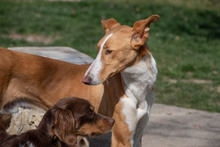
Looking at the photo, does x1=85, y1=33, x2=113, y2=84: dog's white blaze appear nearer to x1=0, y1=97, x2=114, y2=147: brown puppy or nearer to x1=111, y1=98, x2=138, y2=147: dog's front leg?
x1=0, y1=97, x2=114, y2=147: brown puppy

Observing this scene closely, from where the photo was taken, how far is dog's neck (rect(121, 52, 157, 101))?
13.9 ft

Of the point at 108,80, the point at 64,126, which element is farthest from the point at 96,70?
the point at 64,126

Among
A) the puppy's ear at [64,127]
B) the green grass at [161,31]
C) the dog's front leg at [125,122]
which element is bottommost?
the green grass at [161,31]

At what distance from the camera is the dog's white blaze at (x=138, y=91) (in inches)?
168

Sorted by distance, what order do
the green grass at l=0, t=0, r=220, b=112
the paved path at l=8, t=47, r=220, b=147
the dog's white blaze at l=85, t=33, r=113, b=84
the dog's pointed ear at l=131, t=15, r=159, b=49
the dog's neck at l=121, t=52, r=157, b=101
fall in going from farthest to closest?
the green grass at l=0, t=0, r=220, b=112, the paved path at l=8, t=47, r=220, b=147, the dog's neck at l=121, t=52, r=157, b=101, the dog's pointed ear at l=131, t=15, r=159, b=49, the dog's white blaze at l=85, t=33, r=113, b=84

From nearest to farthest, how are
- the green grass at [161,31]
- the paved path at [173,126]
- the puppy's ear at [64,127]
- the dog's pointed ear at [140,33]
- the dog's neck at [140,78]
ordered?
1. the puppy's ear at [64,127]
2. the dog's pointed ear at [140,33]
3. the dog's neck at [140,78]
4. the paved path at [173,126]
5. the green grass at [161,31]

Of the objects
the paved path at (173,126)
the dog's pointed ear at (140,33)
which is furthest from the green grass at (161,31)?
the dog's pointed ear at (140,33)

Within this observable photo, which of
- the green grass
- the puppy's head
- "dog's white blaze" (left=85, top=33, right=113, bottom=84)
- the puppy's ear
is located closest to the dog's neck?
"dog's white blaze" (left=85, top=33, right=113, bottom=84)

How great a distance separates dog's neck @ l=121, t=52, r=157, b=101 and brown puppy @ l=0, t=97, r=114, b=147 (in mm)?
450

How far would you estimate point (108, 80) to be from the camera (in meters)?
4.55

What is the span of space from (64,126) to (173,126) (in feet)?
9.81

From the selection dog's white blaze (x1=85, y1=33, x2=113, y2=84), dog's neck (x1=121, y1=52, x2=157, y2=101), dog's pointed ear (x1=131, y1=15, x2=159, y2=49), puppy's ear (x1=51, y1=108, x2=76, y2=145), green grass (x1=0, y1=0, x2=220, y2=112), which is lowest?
green grass (x1=0, y1=0, x2=220, y2=112)

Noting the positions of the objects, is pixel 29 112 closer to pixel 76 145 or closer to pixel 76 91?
pixel 76 91

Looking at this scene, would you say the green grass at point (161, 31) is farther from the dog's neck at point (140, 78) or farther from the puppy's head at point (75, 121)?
the puppy's head at point (75, 121)
